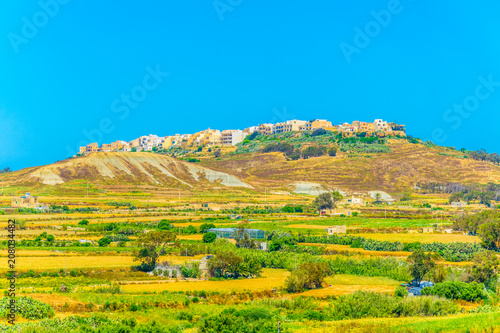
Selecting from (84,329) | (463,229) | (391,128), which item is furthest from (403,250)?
(391,128)

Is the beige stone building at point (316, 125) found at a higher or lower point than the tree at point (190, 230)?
higher

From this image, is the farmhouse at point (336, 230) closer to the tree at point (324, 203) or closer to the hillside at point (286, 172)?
the tree at point (324, 203)

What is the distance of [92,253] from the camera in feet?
135

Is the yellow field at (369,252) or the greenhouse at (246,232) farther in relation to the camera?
the greenhouse at (246,232)

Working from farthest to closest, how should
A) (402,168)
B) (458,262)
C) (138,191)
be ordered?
(402,168)
(138,191)
(458,262)

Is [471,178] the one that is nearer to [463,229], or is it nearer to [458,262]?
[463,229]

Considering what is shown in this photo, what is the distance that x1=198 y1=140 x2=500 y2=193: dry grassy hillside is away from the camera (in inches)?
4633

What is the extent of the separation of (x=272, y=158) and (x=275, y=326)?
12129 centimetres

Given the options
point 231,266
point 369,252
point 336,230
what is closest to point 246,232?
point 336,230

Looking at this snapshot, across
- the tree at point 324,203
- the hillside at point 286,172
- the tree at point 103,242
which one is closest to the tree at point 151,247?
the tree at point 103,242

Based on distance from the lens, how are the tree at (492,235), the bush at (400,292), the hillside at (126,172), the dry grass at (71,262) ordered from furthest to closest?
1. the hillside at (126,172)
2. the tree at (492,235)
3. the dry grass at (71,262)
4. the bush at (400,292)

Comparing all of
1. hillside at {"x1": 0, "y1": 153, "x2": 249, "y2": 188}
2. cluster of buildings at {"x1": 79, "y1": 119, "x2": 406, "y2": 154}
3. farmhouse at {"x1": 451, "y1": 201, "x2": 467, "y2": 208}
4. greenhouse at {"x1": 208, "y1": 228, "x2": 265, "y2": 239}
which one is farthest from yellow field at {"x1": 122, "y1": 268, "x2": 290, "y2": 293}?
cluster of buildings at {"x1": 79, "y1": 119, "x2": 406, "y2": 154}

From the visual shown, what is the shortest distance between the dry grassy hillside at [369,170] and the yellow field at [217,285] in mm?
80592

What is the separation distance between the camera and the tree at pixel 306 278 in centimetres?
3091
